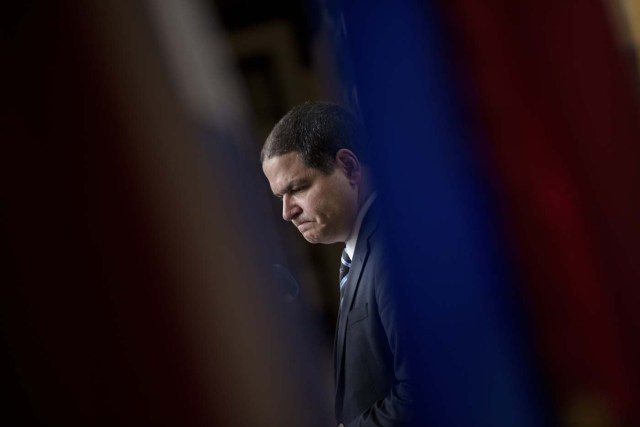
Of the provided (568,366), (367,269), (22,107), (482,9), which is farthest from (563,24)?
(367,269)

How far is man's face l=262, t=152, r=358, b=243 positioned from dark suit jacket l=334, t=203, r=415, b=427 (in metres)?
0.06

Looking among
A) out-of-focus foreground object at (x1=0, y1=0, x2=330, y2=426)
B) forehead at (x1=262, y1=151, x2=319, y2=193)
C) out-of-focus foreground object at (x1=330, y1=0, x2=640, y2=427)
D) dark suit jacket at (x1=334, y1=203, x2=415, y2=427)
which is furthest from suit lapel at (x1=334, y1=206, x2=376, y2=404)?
out-of-focus foreground object at (x1=0, y1=0, x2=330, y2=426)

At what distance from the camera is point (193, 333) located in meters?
0.32

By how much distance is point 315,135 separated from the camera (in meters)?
0.94

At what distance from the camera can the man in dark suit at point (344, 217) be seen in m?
0.85

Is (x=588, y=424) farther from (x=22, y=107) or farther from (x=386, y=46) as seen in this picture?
(x=22, y=107)

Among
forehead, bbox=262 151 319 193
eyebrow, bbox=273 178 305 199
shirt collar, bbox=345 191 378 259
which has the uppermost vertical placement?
forehead, bbox=262 151 319 193

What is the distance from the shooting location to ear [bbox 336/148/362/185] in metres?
0.94

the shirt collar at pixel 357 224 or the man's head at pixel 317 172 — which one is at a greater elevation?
the man's head at pixel 317 172

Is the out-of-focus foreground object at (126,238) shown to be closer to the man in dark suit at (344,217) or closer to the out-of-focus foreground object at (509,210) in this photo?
the out-of-focus foreground object at (509,210)

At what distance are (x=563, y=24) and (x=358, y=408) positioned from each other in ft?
1.87

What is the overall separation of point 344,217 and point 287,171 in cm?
11


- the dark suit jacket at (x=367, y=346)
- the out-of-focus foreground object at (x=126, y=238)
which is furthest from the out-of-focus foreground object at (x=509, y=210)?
the dark suit jacket at (x=367, y=346)

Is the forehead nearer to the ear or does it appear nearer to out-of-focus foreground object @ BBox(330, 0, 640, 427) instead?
the ear
